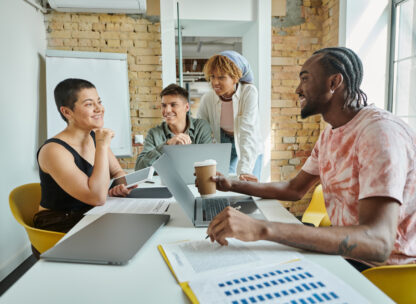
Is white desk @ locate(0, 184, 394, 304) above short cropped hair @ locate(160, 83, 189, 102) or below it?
below

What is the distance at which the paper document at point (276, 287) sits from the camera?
0.58 meters

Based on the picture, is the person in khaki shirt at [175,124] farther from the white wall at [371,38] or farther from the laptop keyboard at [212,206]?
the white wall at [371,38]

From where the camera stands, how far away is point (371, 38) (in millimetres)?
3111

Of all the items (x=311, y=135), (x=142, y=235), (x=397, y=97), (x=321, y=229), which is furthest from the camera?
(x=311, y=135)

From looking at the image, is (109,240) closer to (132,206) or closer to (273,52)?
(132,206)

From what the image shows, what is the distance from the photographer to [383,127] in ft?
3.08

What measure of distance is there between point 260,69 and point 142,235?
293cm

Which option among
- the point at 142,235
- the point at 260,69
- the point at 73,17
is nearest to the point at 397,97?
the point at 260,69

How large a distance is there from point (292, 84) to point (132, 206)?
3046 millimetres

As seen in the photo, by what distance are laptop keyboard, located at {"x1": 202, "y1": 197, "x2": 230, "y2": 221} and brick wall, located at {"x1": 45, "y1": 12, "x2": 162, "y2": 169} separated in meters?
2.43

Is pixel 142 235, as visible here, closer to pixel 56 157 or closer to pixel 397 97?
→ pixel 56 157

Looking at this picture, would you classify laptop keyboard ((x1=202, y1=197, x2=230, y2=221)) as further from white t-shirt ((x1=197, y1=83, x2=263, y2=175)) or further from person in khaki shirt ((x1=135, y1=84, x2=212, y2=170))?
person in khaki shirt ((x1=135, y1=84, x2=212, y2=170))

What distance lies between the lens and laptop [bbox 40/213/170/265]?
30.4 inches

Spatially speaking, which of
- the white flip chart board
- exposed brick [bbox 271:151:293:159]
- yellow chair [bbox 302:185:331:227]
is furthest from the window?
the white flip chart board
